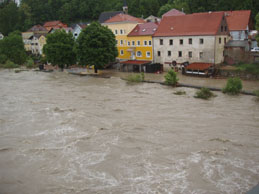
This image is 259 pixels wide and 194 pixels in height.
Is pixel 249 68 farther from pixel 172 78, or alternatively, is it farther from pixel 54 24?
pixel 54 24

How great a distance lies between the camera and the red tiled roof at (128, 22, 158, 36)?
40791 mm

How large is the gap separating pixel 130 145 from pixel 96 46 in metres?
26.6

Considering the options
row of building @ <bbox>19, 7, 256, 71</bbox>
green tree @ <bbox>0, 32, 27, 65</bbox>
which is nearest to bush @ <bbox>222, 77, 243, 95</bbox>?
row of building @ <bbox>19, 7, 256, 71</bbox>

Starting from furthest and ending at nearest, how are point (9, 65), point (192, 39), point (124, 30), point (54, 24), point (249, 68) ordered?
point (54, 24), point (9, 65), point (124, 30), point (192, 39), point (249, 68)

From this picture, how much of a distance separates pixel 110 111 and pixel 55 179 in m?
9.80

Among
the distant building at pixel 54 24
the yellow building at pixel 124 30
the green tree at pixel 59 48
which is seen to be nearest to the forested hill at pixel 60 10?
the distant building at pixel 54 24

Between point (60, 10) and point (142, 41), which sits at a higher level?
point (60, 10)

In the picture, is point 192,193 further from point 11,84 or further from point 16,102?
point 11,84

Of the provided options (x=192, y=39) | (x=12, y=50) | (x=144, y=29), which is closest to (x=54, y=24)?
(x=12, y=50)

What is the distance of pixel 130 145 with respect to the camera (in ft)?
45.5

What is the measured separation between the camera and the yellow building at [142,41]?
4077cm

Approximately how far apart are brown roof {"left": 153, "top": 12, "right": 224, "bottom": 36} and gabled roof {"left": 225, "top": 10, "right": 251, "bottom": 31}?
6.24 m

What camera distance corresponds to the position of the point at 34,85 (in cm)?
3225

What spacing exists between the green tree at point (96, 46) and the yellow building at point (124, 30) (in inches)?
200
